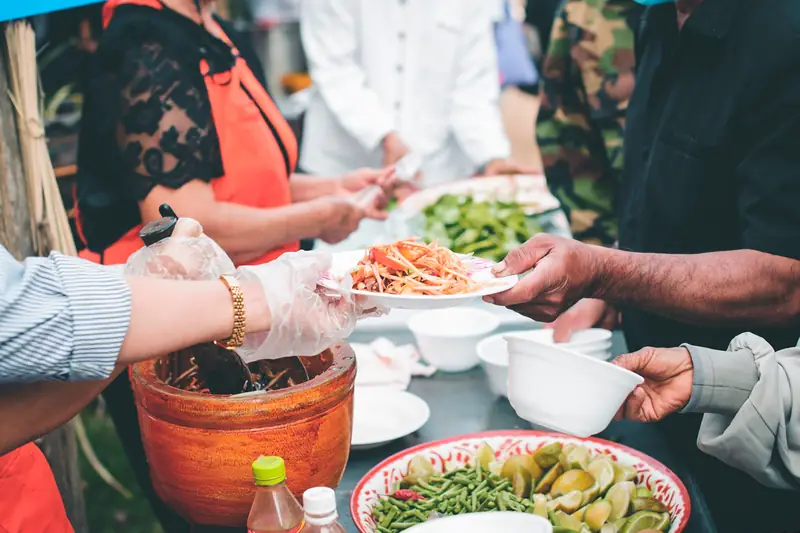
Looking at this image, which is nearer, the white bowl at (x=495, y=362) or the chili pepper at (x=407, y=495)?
the chili pepper at (x=407, y=495)

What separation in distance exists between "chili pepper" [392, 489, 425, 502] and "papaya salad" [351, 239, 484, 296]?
405 mm

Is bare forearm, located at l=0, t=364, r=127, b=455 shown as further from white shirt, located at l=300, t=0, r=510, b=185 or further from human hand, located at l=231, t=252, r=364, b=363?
white shirt, located at l=300, t=0, r=510, b=185

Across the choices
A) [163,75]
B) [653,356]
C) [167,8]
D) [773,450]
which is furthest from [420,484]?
[167,8]

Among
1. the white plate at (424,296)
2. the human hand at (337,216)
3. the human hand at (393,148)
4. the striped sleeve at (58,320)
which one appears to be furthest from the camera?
the human hand at (393,148)

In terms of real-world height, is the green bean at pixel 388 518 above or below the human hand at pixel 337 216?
below

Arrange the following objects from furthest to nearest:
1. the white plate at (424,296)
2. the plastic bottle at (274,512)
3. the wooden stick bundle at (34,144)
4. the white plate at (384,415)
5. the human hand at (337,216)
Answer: the human hand at (337,216), the wooden stick bundle at (34,144), the white plate at (384,415), the white plate at (424,296), the plastic bottle at (274,512)

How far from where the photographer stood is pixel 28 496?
5.27 ft

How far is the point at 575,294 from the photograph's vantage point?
1897 millimetres

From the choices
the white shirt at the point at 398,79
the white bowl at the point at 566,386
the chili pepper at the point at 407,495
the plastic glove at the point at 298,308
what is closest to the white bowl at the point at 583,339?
the white bowl at the point at 566,386

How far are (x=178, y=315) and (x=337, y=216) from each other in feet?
5.48

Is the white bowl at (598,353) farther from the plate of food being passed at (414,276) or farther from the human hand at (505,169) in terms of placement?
the human hand at (505,169)

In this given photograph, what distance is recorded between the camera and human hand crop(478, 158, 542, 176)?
458 cm

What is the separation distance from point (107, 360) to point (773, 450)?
127cm

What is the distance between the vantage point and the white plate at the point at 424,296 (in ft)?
5.04
